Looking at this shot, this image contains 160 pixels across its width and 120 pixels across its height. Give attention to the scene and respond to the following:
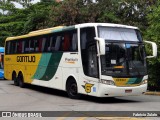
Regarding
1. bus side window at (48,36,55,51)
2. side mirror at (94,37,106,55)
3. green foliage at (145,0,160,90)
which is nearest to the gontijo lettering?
bus side window at (48,36,55,51)

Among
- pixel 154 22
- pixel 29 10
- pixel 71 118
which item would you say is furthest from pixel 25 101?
pixel 29 10

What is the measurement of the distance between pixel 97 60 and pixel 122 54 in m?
1.04

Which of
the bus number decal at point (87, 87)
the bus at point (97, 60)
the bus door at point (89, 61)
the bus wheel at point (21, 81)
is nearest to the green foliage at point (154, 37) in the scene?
the bus at point (97, 60)

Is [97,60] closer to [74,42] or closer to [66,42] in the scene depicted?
[74,42]

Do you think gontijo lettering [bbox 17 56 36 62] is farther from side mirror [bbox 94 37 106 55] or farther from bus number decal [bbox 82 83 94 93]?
side mirror [bbox 94 37 106 55]

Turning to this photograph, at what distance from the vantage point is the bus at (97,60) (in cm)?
1504

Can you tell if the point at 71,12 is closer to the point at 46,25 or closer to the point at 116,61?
the point at 46,25

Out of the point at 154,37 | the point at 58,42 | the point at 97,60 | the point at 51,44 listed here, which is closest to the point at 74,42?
the point at 58,42

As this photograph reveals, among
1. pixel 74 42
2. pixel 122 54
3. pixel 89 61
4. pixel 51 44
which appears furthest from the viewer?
pixel 51 44

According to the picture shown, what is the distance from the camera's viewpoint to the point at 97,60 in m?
15.1

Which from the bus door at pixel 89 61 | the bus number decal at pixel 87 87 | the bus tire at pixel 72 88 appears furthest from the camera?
the bus tire at pixel 72 88

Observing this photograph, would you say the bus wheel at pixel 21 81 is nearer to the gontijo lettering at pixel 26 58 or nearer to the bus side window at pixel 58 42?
the gontijo lettering at pixel 26 58

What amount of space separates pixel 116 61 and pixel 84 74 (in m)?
1.54

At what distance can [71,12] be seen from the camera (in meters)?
28.8
